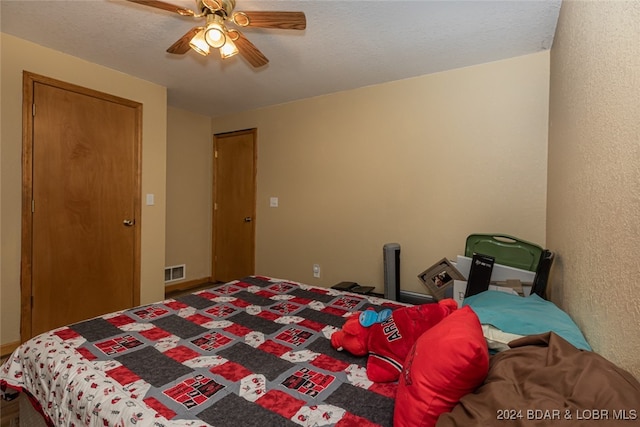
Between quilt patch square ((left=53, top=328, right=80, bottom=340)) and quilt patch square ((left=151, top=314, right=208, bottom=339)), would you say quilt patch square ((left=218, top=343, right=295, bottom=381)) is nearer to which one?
quilt patch square ((left=151, top=314, right=208, bottom=339))

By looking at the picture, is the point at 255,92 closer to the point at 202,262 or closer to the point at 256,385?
the point at 202,262

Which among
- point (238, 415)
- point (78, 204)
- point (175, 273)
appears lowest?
point (175, 273)

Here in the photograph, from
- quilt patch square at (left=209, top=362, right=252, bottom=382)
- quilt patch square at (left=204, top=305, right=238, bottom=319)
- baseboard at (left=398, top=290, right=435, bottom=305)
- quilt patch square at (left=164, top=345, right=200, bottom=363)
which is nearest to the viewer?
quilt patch square at (left=209, top=362, right=252, bottom=382)

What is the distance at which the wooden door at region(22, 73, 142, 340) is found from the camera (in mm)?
2500

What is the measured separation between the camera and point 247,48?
202 cm

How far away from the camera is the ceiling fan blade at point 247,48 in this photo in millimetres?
1884

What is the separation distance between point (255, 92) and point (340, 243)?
196cm

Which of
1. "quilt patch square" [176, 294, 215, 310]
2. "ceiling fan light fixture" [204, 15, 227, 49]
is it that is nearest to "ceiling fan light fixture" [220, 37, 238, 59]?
"ceiling fan light fixture" [204, 15, 227, 49]

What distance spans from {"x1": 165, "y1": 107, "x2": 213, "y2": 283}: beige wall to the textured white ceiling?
3.63 ft

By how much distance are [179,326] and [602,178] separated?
6.48ft

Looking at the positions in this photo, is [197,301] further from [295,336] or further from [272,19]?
[272,19]

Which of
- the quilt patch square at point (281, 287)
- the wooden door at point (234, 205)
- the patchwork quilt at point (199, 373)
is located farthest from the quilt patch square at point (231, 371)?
the wooden door at point (234, 205)

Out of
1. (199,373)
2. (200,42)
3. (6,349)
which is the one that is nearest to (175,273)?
(6,349)

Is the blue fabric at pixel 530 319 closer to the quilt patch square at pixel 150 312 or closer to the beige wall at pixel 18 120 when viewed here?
the quilt patch square at pixel 150 312
